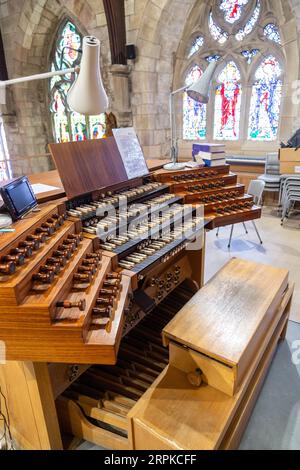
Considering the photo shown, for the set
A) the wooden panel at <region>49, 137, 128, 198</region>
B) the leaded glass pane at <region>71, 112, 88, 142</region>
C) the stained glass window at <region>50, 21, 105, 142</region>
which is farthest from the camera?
the leaded glass pane at <region>71, 112, 88, 142</region>

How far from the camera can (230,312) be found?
1.76 m

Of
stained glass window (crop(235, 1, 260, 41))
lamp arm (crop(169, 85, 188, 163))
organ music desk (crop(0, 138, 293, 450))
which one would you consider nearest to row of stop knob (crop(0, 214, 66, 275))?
organ music desk (crop(0, 138, 293, 450))

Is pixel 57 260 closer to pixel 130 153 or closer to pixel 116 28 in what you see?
pixel 130 153

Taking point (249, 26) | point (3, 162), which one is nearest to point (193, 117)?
point (249, 26)

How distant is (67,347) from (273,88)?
5.89 meters

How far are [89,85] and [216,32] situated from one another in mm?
5316

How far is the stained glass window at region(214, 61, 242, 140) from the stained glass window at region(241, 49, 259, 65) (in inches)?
9.8

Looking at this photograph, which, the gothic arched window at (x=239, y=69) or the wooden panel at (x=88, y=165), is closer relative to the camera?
the wooden panel at (x=88, y=165)

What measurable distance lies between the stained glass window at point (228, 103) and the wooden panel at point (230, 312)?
14.9ft

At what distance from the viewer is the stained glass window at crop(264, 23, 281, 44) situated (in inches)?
201

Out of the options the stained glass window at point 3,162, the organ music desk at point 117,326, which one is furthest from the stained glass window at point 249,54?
the stained glass window at point 3,162

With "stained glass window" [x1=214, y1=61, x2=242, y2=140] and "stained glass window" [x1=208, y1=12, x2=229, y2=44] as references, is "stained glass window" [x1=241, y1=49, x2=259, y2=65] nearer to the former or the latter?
"stained glass window" [x1=214, y1=61, x2=242, y2=140]

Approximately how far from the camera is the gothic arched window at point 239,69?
207 inches

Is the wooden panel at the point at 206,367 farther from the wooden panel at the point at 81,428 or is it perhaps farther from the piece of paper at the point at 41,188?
the piece of paper at the point at 41,188
